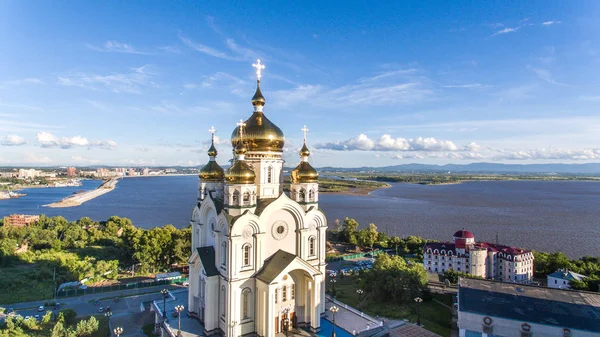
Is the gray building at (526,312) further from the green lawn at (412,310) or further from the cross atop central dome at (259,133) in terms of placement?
the cross atop central dome at (259,133)

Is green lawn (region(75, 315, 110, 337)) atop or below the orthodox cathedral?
below

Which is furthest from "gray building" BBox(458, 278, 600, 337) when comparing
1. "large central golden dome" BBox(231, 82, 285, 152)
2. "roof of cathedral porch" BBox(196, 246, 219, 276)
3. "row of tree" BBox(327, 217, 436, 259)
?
"row of tree" BBox(327, 217, 436, 259)

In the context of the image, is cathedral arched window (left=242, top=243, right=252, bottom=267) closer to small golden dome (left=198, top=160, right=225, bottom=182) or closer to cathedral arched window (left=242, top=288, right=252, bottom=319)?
cathedral arched window (left=242, top=288, right=252, bottom=319)

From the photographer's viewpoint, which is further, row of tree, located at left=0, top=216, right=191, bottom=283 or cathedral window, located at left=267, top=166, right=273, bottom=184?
row of tree, located at left=0, top=216, right=191, bottom=283

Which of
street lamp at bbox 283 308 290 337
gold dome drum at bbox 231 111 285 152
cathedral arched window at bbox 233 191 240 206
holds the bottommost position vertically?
street lamp at bbox 283 308 290 337

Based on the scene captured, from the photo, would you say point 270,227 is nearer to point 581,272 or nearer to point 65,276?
point 65,276

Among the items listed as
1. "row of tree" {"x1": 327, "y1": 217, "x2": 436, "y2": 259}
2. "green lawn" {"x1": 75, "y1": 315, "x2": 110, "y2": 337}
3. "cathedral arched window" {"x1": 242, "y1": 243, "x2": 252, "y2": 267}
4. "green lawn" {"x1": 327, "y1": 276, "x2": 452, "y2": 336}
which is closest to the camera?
"cathedral arched window" {"x1": 242, "y1": 243, "x2": 252, "y2": 267}

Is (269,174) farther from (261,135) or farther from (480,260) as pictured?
(480,260)

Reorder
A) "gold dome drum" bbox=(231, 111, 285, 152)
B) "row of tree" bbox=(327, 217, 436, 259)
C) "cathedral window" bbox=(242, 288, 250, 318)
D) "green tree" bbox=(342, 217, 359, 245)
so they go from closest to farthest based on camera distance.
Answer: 1. "cathedral window" bbox=(242, 288, 250, 318)
2. "gold dome drum" bbox=(231, 111, 285, 152)
3. "row of tree" bbox=(327, 217, 436, 259)
4. "green tree" bbox=(342, 217, 359, 245)
